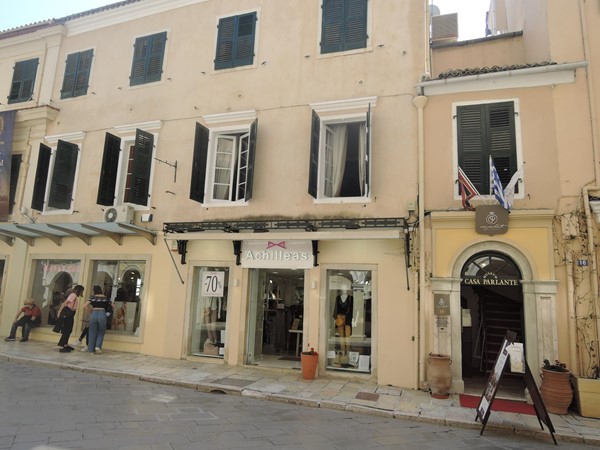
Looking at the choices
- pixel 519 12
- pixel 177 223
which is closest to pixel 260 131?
pixel 177 223

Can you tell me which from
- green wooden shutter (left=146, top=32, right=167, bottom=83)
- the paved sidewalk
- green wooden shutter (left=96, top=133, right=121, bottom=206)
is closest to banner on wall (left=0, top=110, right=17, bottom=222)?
green wooden shutter (left=96, top=133, right=121, bottom=206)

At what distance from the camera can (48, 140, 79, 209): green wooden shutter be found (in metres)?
13.1

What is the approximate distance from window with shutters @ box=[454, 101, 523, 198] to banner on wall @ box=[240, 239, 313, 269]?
365 centimetres

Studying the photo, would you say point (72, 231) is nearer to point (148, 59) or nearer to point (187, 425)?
point (148, 59)

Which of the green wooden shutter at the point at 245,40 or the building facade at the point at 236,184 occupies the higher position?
the green wooden shutter at the point at 245,40

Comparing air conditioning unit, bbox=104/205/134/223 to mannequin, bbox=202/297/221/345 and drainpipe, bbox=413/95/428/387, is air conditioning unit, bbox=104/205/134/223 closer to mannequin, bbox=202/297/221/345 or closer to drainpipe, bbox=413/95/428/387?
mannequin, bbox=202/297/221/345

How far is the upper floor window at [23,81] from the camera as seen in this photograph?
594 inches

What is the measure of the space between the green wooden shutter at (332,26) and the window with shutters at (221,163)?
2.69 m

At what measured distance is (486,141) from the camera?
9.38 meters

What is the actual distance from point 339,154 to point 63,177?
8551mm

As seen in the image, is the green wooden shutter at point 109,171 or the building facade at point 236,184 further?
the green wooden shutter at point 109,171

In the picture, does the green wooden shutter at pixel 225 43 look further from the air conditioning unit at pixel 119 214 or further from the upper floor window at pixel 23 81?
the upper floor window at pixel 23 81

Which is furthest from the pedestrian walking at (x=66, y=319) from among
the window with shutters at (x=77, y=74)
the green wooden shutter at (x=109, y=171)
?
the window with shutters at (x=77, y=74)

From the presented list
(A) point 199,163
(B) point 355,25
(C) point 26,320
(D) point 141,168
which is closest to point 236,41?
(B) point 355,25
